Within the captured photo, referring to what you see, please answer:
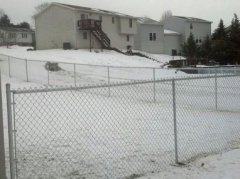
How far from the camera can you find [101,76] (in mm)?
28859

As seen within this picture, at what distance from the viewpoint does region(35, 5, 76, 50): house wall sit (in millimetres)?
50531

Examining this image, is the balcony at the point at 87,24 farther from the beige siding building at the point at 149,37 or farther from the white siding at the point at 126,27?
the beige siding building at the point at 149,37

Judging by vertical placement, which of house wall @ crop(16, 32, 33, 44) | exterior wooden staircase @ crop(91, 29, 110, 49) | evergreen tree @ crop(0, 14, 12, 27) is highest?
evergreen tree @ crop(0, 14, 12, 27)

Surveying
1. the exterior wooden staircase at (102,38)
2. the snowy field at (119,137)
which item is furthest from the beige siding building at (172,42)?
the snowy field at (119,137)

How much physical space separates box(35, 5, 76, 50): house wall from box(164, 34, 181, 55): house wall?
1976cm

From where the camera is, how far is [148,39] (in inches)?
2494

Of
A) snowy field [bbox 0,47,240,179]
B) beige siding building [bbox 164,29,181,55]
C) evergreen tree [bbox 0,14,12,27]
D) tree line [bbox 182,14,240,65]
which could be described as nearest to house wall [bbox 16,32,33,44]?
evergreen tree [bbox 0,14,12,27]

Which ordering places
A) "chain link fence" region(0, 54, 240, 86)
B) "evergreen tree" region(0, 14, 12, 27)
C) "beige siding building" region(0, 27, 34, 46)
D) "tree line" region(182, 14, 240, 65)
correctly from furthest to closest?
1. "evergreen tree" region(0, 14, 12, 27)
2. "beige siding building" region(0, 27, 34, 46)
3. "tree line" region(182, 14, 240, 65)
4. "chain link fence" region(0, 54, 240, 86)

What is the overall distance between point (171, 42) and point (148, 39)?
17.9ft

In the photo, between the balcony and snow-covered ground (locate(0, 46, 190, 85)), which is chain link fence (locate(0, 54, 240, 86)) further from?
the balcony

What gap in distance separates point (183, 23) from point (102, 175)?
2555 inches

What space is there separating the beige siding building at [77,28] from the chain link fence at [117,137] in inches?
1426

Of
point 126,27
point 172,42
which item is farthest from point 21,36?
point 126,27

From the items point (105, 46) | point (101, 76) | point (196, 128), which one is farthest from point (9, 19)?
point (196, 128)
